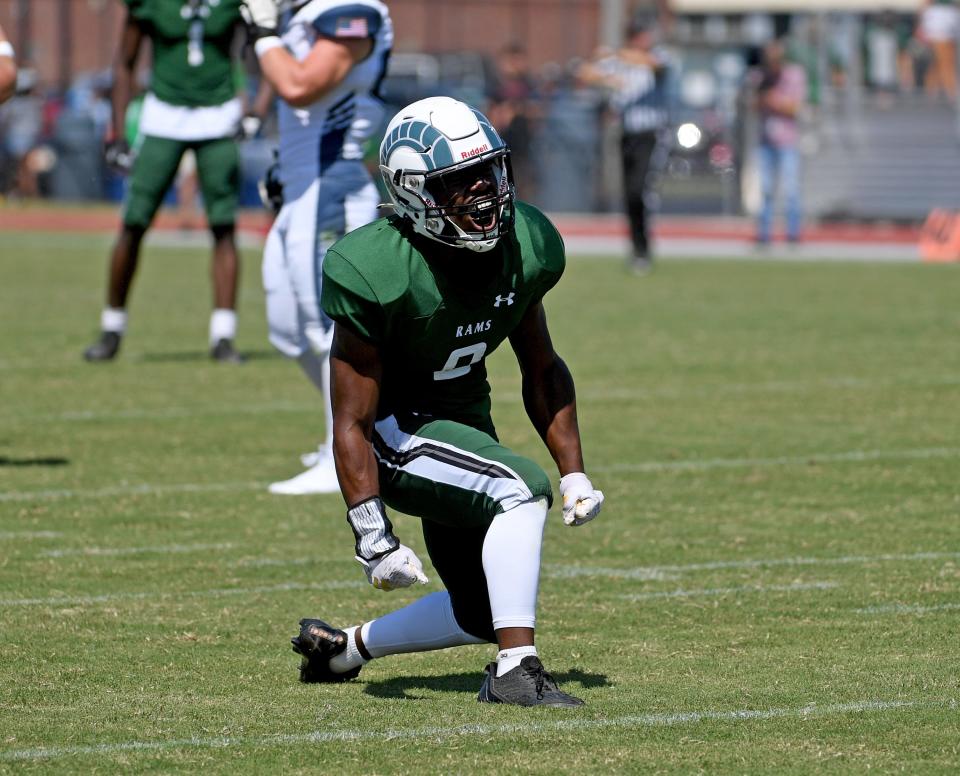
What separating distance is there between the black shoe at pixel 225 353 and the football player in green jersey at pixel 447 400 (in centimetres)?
623

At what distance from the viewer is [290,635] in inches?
207

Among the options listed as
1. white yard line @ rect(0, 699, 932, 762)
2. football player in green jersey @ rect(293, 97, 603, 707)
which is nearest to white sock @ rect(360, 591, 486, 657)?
football player in green jersey @ rect(293, 97, 603, 707)

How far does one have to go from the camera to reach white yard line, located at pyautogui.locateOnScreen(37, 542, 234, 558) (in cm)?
622

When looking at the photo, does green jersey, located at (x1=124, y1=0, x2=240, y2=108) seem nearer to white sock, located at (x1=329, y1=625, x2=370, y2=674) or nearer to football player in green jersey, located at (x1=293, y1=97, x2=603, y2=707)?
football player in green jersey, located at (x1=293, y1=97, x2=603, y2=707)

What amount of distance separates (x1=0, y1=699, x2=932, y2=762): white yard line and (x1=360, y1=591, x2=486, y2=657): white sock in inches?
19.2

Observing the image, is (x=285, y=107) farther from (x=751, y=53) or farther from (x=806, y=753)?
(x=751, y=53)

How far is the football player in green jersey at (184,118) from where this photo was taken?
1039cm

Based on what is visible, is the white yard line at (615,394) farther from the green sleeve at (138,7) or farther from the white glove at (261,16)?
the green sleeve at (138,7)

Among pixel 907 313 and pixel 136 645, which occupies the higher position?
pixel 136 645

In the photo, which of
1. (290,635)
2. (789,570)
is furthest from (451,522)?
(789,570)

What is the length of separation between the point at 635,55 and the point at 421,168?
1300 centimetres

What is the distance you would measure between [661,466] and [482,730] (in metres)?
3.68

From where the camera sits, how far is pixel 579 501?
4578 mm

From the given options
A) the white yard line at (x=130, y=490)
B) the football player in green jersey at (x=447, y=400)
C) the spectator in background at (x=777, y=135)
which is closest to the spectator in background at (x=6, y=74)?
the white yard line at (x=130, y=490)
